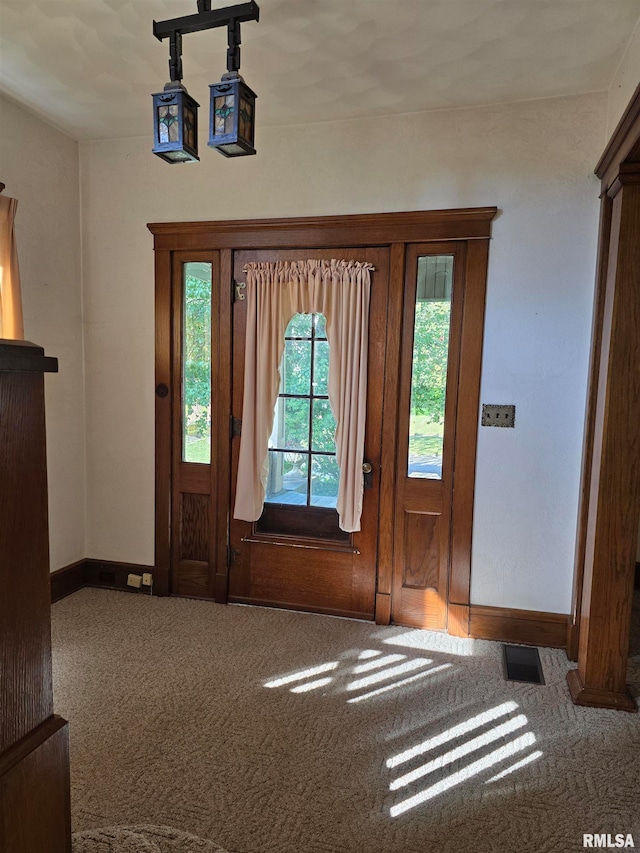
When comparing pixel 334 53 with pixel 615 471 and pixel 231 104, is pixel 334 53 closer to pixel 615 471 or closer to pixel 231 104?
pixel 231 104

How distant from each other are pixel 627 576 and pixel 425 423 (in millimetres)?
1207

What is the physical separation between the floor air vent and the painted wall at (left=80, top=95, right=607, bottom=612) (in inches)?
9.2

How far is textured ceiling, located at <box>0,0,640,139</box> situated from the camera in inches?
81.6

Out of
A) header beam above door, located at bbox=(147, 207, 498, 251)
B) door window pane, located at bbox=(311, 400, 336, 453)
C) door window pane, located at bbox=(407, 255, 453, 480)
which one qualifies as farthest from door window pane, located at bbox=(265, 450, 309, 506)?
header beam above door, located at bbox=(147, 207, 498, 251)

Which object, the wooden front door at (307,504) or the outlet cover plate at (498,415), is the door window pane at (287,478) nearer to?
the wooden front door at (307,504)

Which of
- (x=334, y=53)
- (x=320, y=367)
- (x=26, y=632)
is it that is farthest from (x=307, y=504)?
(x=26, y=632)

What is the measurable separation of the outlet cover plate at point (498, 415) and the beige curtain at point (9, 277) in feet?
8.13

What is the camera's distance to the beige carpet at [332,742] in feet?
5.70

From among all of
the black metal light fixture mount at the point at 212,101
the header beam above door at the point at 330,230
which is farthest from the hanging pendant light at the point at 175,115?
the header beam above door at the point at 330,230

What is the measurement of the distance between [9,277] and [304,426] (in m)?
1.74

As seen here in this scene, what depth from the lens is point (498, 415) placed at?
289 centimetres

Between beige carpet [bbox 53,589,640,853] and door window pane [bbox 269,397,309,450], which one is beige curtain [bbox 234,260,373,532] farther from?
beige carpet [bbox 53,589,640,853]

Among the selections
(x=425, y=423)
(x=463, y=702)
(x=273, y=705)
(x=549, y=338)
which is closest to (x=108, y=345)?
(x=425, y=423)

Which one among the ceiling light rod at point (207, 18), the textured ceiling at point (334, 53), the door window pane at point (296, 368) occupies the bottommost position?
the door window pane at point (296, 368)
